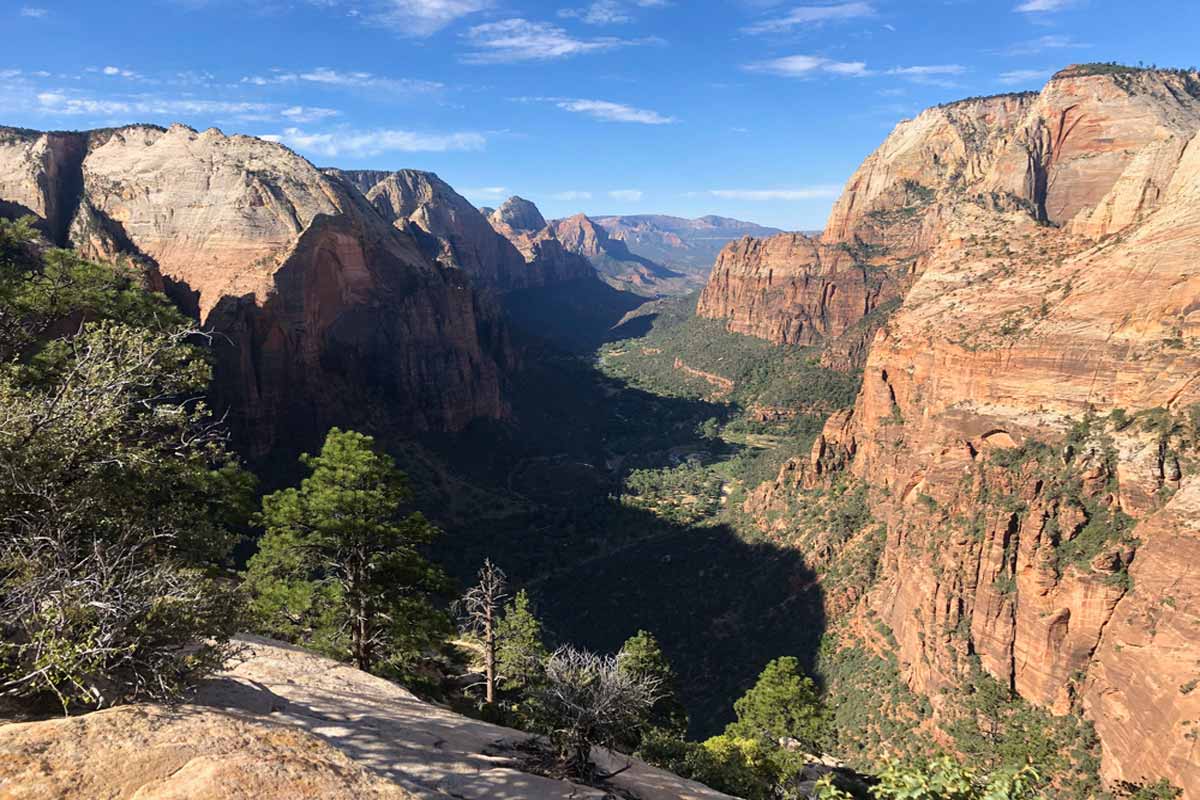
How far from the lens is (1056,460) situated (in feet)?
131

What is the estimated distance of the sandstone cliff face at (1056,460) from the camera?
30609 millimetres

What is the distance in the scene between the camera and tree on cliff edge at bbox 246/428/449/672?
21.1m

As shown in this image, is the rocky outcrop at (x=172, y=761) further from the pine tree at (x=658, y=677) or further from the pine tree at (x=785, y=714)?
the pine tree at (x=785, y=714)

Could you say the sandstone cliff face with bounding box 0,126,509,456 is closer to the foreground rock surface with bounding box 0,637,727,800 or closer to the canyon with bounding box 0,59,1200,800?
the canyon with bounding box 0,59,1200,800

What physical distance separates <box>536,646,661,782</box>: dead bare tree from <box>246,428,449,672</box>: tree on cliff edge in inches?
306

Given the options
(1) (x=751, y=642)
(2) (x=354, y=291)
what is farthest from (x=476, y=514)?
(1) (x=751, y=642)

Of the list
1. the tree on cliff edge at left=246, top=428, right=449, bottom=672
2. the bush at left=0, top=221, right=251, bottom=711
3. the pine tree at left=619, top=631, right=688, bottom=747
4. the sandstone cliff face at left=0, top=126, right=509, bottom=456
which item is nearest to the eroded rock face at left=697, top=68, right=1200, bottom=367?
the pine tree at left=619, top=631, right=688, bottom=747

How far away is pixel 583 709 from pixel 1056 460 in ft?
128

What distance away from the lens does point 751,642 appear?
54438mm

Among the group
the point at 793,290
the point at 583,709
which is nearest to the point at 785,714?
the point at 583,709

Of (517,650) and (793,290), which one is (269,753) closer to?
(517,650)

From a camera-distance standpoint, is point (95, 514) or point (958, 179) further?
point (958, 179)

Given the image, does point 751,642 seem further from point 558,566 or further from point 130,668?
point 130,668

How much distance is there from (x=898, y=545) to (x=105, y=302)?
172ft
